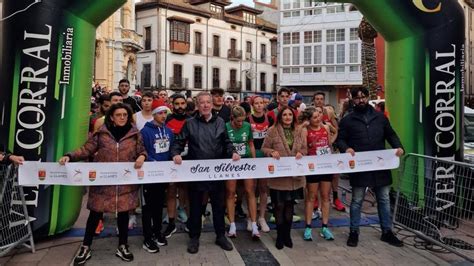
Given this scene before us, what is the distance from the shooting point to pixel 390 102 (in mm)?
6508

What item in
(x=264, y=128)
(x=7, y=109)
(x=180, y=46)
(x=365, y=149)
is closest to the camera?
(x=7, y=109)

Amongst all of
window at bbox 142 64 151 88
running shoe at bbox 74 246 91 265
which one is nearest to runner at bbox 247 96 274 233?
running shoe at bbox 74 246 91 265

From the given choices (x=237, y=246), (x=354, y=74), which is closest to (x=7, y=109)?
(x=237, y=246)

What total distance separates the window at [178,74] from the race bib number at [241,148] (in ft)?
114

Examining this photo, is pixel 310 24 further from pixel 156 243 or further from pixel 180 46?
pixel 156 243

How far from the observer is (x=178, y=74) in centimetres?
3997

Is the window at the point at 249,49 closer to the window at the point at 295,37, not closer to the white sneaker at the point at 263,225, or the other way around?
the window at the point at 295,37

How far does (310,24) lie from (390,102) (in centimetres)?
2837

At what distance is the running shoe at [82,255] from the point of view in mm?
4602

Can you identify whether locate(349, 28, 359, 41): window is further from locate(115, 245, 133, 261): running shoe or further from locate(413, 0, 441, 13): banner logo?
locate(115, 245, 133, 261): running shoe

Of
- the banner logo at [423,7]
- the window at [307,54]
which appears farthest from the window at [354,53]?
the banner logo at [423,7]

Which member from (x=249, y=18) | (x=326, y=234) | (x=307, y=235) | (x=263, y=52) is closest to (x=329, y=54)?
(x=263, y=52)

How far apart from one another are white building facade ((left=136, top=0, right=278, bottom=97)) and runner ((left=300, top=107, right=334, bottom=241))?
32.2 meters

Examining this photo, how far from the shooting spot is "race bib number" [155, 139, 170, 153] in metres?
5.10
